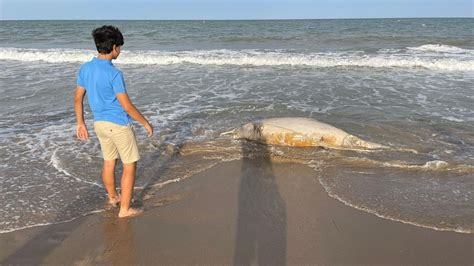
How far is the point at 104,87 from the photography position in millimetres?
3609

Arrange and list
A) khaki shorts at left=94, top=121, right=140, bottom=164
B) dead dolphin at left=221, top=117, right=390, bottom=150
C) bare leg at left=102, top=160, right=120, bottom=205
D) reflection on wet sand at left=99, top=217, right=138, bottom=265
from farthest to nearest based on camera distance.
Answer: dead dolphin at left=221, top=117, right=390, bottom=150, bare leg at left=102, top=160, right=120, bottom=205, khaki shorts at left=94, top=121, right=140, bottom=164, reflection on wet sand at left=99, top=217, right=138, bottom=265

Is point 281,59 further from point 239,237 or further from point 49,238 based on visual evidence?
point 49,238

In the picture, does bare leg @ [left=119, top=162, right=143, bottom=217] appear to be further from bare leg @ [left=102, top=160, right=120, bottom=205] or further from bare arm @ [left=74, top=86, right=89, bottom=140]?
bare arm @ [left=74, top=86, right=89, bottom=140]

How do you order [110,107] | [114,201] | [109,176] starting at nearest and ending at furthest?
1. [110,107]
2. [109,176]
3. [114,201]

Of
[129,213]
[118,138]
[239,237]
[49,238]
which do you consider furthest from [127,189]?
[239,237]

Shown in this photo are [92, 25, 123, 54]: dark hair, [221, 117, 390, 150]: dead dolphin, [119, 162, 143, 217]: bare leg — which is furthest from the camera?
[221, 117, 390, 150]: dead dolphin

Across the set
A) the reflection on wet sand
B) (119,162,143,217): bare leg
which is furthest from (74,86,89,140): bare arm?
the reflection on wet sand

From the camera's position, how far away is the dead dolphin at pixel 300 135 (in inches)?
235

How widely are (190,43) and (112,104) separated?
22531 millimetres

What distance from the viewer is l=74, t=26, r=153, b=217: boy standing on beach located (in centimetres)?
358

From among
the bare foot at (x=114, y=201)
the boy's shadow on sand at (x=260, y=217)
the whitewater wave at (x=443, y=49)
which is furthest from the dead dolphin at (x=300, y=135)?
the whitewater wave at (x=443, y=49)

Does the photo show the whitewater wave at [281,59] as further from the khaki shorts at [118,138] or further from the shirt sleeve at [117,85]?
the shirt sleeve at [117,85]

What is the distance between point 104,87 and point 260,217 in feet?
6.08

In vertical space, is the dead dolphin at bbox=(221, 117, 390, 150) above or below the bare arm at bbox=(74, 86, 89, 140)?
below
